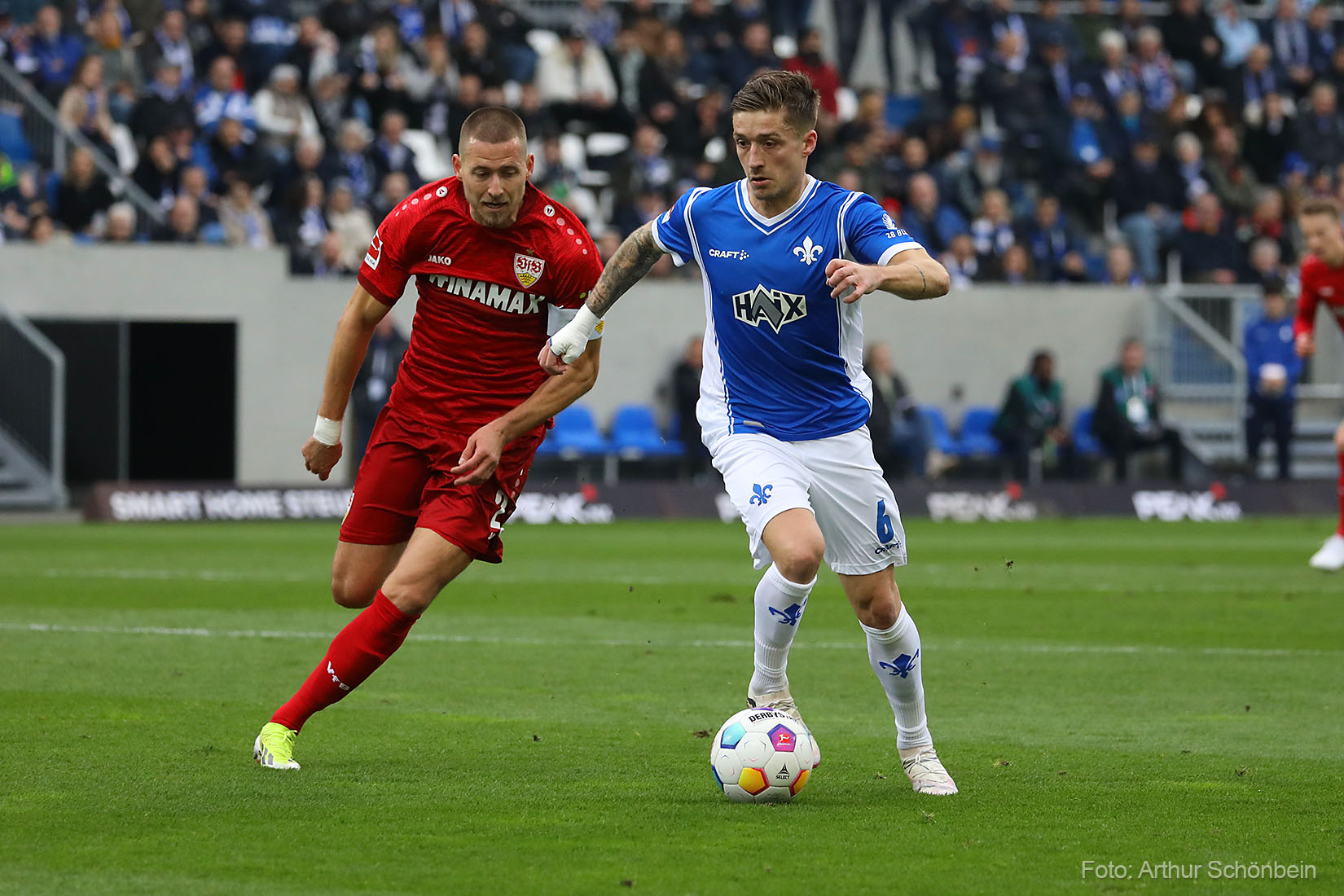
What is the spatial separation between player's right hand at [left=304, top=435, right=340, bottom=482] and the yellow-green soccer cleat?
0.92 meters

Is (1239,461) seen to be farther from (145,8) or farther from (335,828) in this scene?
(335,828)

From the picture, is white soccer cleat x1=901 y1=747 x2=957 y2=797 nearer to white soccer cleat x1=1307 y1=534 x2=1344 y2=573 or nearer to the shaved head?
the shaved head

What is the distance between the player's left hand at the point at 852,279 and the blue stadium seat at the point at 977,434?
1837 cm

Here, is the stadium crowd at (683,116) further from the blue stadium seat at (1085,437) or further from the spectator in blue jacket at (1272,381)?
the blue stadium seat at (1085,437)

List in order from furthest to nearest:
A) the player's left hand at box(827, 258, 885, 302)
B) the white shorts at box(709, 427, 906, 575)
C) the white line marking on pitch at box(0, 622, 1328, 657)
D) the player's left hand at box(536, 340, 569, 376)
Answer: the white line marking on pitch at box(0, 622, 1328, 657)
the player's left hand at box(536, 340, 569, 376)
the white shorts at box(709, 427, 906, 575)
the player's left hand at box(827, 258, 885, 302)

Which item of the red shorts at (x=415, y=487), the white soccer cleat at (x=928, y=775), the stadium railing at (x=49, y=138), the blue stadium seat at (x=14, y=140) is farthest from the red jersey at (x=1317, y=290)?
the blue stadium seat at (x=14, y=140)

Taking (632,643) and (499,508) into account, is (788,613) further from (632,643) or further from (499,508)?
(632,643)

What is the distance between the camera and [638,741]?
22.5 feet

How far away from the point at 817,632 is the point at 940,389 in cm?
1385

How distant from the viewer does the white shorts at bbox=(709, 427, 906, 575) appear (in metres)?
5.96

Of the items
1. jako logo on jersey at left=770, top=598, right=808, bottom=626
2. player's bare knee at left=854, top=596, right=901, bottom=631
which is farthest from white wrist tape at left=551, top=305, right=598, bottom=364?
player's bare knee at left=854, top=596, right=901, bottom=631

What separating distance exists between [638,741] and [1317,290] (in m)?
9.65

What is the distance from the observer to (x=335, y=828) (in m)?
5.18

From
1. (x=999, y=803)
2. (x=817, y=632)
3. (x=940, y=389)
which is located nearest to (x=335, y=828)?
(x=999, y=803)
